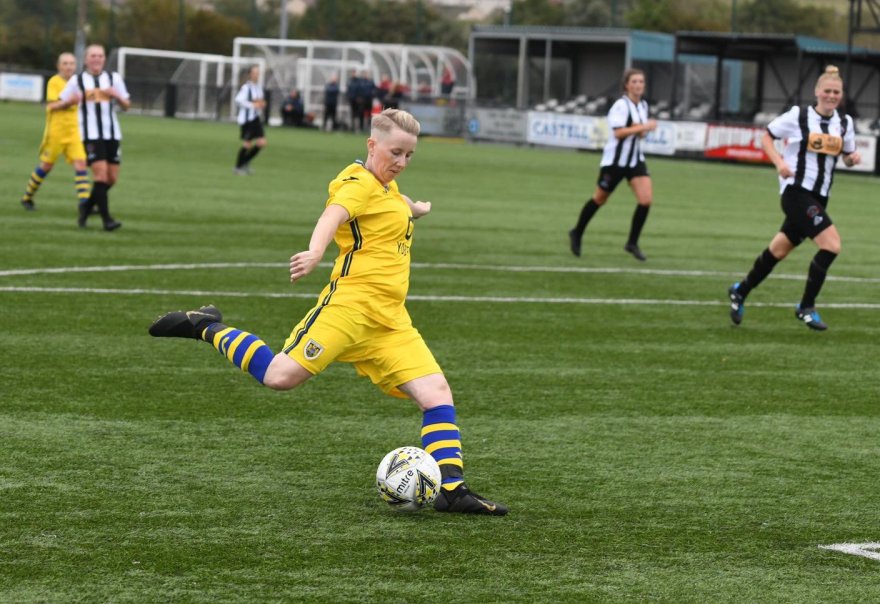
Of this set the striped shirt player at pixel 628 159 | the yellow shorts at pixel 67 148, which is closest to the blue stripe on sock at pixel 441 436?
the striped shirt player at pixel 628 159

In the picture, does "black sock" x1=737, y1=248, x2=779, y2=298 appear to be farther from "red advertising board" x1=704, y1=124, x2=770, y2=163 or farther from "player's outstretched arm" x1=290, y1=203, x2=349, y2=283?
"red advertising board" x1=704, y1=124, x2=770, y2=163

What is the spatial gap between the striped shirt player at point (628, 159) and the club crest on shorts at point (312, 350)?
10.5 meters

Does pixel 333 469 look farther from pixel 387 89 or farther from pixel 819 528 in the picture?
pixel 387 89

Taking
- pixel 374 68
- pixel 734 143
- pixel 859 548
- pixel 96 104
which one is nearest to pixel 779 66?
pixel 734 143

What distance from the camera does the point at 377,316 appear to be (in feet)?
20.2

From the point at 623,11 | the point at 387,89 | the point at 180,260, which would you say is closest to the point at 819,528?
the point at 180,260

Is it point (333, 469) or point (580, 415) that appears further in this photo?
point (580, 415)

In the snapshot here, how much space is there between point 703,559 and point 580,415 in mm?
2633

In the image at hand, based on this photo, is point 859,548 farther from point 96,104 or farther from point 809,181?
point 96,104

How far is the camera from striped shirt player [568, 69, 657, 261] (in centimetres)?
1638

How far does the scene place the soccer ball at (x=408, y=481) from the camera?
5922mm

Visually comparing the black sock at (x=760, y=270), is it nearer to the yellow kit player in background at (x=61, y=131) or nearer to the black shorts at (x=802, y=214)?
the black shorts at (x=802, y=214)

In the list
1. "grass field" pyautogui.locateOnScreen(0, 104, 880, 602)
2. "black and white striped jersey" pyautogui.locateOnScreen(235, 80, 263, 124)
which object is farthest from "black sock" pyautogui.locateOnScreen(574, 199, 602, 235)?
"black and white striped jersey" pyautogui.locateOnScreen(235, 80, 263, 124)

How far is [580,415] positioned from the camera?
798cm
